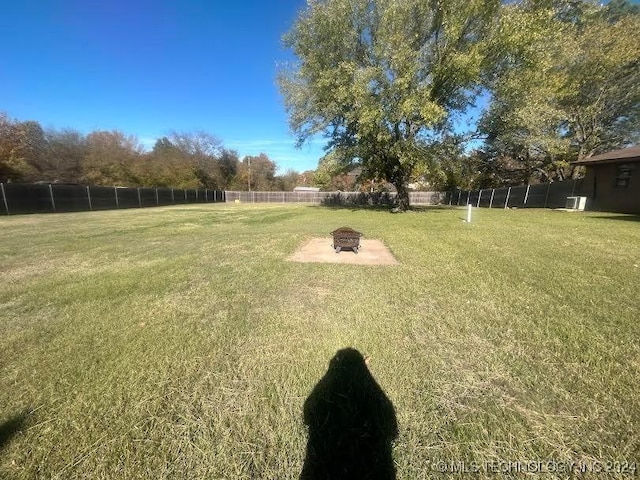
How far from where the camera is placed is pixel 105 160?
115 feet

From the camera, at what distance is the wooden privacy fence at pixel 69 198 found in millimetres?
16056

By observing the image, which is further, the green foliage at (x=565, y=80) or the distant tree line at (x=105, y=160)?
the distant tree line at (x=105, y=160)

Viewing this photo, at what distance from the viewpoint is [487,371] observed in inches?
90.7

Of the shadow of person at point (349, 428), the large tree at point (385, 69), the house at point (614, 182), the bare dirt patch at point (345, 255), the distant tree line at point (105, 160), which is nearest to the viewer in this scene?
the shadow of person at point (349, 428)

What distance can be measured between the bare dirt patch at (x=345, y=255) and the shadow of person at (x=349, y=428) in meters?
3.41

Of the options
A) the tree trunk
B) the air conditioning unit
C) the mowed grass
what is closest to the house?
the air conditioning unit

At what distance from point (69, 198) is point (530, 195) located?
30589 mm

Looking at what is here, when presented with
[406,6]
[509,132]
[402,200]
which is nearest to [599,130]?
[509,132]

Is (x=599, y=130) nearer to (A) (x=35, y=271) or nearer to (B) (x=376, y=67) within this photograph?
(B) (x=376, y=67)

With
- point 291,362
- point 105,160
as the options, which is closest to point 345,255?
point 291,362

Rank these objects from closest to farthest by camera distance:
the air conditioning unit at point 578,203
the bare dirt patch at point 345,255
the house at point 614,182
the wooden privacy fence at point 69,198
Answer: the bare dirt patch at point 345,255 → the house at point 614,182 → the wooden privacy fence at point 69,198 → the air conditioning unit at point 578,203

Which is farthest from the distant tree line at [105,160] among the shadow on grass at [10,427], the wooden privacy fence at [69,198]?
the shadow on grass at [10,427]

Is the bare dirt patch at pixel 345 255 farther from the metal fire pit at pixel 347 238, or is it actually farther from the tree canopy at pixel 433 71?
the tree canopy at pixel 433 71

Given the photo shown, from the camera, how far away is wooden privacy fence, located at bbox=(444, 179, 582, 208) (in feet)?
58.7
